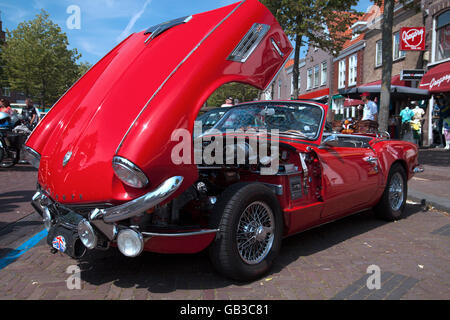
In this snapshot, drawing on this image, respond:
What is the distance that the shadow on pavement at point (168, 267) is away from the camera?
2926 mm

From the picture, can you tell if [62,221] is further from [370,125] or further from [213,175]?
[370,125]

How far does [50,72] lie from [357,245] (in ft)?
103

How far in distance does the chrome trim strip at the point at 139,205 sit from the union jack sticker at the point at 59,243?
0.41 m

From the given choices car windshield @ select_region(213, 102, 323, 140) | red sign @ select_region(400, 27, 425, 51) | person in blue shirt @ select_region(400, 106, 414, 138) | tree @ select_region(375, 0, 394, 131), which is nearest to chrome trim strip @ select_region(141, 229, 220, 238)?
car windshield @ select_region(213, 102, 323, 140)

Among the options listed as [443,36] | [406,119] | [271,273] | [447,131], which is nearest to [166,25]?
[271,273]

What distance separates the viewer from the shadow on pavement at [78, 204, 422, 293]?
9.60ft

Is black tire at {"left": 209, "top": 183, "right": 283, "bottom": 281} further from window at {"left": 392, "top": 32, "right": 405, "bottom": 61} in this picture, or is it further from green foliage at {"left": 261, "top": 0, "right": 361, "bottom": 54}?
window at {"left": 392, "top": 32, "right": 405, "bottom": 61}

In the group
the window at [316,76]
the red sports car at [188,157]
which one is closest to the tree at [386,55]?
the red sports car at [188,157]

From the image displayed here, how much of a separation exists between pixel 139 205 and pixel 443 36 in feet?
62.6

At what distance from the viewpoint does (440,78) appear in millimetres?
15461

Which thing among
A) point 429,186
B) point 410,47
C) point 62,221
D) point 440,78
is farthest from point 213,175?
point 410,47

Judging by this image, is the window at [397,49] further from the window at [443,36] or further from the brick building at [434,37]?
the window at [443,36]

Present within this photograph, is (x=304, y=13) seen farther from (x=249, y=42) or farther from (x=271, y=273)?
(x=271, y=273)

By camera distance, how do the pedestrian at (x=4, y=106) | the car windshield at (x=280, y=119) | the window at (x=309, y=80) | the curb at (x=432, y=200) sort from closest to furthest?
the car windshield at (x=280, y=119), the curb at (x=432, y=200), the pedestrian at (x=4, y=106), the window at (x=309, y=80)
